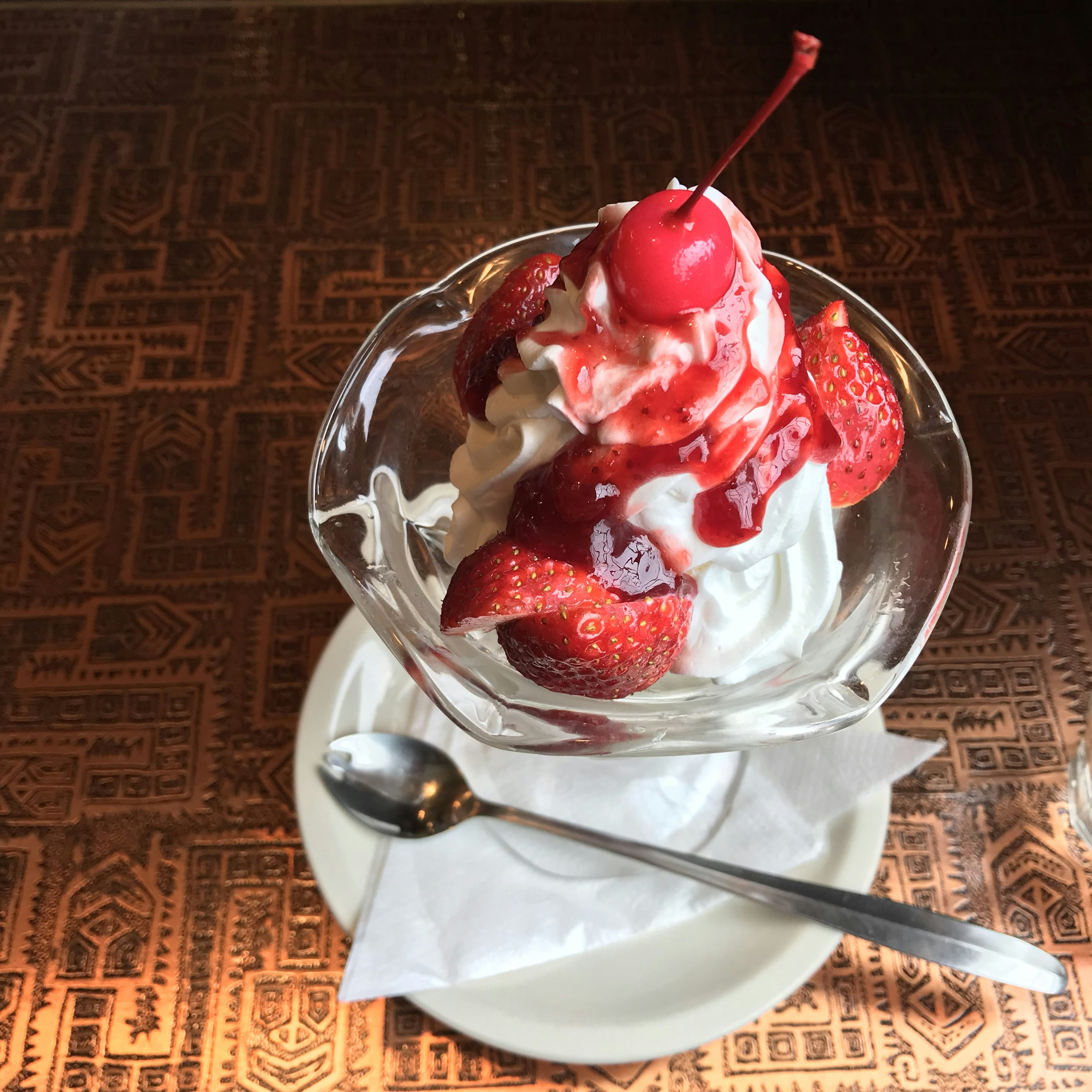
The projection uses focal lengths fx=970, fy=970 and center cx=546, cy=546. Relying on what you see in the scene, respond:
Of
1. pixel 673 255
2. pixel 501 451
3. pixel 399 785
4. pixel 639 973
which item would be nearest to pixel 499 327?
pixel 501 451

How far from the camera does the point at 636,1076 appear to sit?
829 millimetres

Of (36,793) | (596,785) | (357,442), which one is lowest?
(36,793)

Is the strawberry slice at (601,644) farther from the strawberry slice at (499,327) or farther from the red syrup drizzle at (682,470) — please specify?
the strawberry slice at (499,327)

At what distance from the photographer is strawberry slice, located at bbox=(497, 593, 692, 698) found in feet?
2.06

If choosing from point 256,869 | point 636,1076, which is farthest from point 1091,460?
point 256,869

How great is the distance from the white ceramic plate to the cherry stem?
1.89 ft

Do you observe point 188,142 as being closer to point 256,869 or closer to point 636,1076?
point 256,869

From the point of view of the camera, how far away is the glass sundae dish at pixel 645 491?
23.5 inches

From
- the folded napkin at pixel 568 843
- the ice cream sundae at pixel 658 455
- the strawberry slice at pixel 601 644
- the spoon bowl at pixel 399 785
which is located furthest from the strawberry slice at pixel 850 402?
the spoon bowl at pixel 399 785

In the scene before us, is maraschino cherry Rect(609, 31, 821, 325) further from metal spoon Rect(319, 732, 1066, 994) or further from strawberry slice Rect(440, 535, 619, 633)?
metal spoon Rect(319, 732, 1066, 994)

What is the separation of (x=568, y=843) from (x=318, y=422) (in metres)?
0.58

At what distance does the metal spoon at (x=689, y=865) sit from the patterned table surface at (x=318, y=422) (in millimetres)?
70

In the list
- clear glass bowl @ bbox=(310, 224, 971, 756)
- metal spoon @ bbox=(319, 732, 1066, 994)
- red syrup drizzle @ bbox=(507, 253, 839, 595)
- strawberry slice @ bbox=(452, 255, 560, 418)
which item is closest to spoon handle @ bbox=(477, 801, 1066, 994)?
metal spoon @ bbox=(319, 732, 1066, 994)

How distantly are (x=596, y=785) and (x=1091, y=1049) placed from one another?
477 mm
